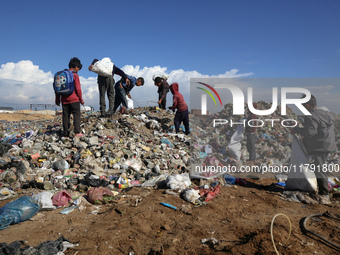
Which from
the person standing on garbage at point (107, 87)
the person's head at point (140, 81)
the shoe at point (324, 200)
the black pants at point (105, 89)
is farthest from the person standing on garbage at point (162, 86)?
the shoe at point (324, 200)

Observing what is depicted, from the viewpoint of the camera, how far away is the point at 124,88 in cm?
815

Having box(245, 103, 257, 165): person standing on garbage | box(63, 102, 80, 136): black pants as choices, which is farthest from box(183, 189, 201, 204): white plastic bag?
box(63, 102, 80, 136): black pants

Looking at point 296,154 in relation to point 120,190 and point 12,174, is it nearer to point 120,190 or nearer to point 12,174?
point 120,190

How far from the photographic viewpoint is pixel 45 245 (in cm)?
223

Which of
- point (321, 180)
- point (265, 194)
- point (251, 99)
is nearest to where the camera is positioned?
point (321, 180)

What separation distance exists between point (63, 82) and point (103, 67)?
1726mm

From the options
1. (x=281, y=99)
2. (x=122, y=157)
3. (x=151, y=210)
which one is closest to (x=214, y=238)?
(x=151, y=210)

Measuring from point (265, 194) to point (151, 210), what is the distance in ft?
7.11

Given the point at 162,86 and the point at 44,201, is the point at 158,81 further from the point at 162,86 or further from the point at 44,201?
the point at 44,201

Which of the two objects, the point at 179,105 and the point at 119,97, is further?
the point at 119,97

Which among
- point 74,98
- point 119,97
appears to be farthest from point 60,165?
→ point 119,97

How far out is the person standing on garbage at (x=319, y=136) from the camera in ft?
11.9

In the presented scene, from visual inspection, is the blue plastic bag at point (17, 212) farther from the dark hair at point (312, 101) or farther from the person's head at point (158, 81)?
the person's head at point (158, 81)

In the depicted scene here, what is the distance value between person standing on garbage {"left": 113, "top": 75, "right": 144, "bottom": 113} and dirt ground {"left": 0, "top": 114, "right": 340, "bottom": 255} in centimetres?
509
